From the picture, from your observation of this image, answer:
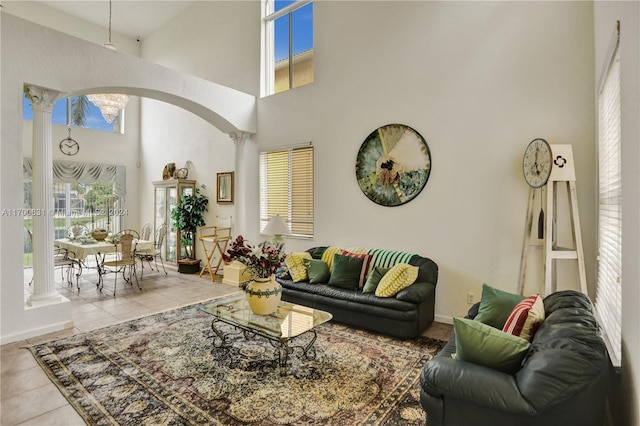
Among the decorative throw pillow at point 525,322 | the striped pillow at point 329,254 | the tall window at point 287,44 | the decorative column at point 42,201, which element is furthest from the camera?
the tall window at point 287,44

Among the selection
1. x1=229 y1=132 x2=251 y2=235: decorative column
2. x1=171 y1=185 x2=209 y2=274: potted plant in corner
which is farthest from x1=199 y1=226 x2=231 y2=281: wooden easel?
x1=229 y1=132 x2=251 y2=235: decorative column

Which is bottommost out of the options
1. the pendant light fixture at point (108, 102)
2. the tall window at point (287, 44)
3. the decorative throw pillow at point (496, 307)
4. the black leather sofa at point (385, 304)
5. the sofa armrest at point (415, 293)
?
the black leather sofa at point (385, 304)

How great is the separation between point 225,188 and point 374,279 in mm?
4111

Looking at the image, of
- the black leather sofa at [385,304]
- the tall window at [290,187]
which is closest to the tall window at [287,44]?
the tall window at [290,187]

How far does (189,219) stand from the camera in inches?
281

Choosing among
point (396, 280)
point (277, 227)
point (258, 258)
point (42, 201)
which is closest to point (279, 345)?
point (258, 258)

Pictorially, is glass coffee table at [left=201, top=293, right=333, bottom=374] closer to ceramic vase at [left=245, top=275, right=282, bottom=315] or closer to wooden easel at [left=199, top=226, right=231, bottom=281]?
ceramic vase at [left=245, top=275, right=282, bottom=315]

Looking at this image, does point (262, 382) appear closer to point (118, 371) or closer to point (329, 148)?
point (118, 371)

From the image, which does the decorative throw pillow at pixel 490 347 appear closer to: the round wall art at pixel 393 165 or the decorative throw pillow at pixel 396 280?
the decorative throw pillow at pixel 396 280

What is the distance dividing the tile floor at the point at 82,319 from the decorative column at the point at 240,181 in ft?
3.91

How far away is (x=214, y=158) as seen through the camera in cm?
709

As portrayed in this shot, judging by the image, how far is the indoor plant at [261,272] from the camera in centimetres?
303

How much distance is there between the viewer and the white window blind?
6.84 ft

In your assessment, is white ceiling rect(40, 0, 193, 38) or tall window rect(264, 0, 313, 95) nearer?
tall window rect(264, 0, 313, 95)
